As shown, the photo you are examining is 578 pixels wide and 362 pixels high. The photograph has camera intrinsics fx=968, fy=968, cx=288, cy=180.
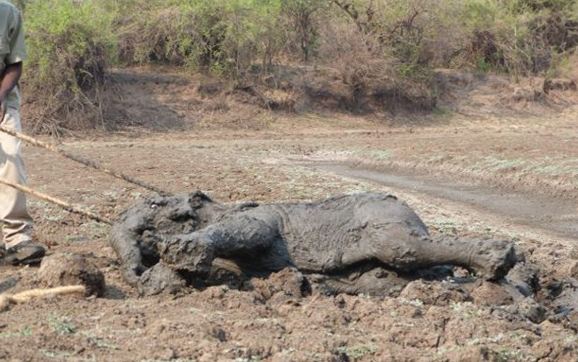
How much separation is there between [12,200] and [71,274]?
175cm

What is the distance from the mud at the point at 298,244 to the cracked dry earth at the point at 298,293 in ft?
0.63

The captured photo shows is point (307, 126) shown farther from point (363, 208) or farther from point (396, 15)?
point (363, 208)

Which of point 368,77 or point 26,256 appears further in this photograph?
point 368,77

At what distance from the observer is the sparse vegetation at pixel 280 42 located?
21.6 m

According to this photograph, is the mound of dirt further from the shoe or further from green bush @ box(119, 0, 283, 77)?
green bush @ box(119, 0, 283, 77)

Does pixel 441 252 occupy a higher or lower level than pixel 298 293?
higher

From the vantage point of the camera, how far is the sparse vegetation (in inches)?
851

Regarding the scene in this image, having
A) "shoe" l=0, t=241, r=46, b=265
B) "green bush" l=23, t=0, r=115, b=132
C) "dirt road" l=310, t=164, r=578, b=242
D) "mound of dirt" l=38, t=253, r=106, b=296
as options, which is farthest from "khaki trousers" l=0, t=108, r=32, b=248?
"green bush" l=23, t=0, r=115, b=132

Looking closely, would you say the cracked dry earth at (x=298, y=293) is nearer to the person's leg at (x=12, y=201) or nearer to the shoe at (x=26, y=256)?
the shoe at (x=26, y=256)

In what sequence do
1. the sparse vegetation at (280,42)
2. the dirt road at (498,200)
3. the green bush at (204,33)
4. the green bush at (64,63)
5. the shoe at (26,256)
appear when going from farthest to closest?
the green bush at (204,33), the sparse vegetation at (280,42), the green bush at (64,63), the dirt road at (498,200), the shoe at (26,256)

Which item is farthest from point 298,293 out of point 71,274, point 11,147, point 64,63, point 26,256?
point 64,63

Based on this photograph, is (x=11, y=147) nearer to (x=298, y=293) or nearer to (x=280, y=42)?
(x=298, y=293)

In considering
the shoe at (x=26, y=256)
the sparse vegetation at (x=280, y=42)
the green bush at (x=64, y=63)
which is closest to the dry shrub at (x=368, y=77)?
the sparse vegetation at (x=280, y=42)

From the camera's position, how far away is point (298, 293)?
20.2ft
